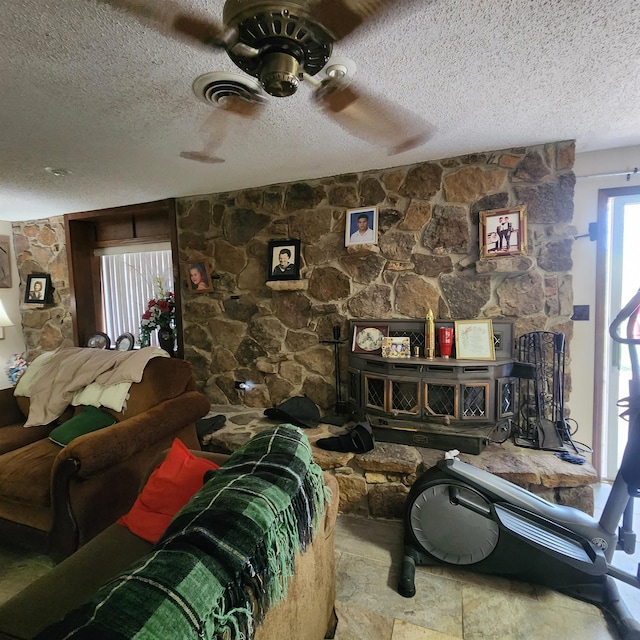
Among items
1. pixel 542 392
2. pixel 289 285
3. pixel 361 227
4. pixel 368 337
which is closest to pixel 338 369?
pixel 368 337

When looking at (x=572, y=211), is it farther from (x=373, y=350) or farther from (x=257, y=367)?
(x=257, y=367)

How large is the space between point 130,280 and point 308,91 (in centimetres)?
307

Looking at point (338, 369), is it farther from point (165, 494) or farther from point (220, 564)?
point (220, 564)

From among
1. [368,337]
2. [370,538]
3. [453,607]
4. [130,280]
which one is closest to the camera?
[453,607]

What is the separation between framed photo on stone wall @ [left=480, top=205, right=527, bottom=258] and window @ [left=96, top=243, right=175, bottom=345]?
2.91m

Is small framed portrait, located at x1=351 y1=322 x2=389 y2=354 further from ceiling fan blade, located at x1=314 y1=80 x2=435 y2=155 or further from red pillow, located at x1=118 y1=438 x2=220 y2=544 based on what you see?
red pillow, located at x1=118 y1=438 x2=220 y2=544

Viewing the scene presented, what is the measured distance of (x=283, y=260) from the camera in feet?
9.43

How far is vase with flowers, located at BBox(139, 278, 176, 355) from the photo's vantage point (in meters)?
3.38

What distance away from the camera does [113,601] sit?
1.97 ft

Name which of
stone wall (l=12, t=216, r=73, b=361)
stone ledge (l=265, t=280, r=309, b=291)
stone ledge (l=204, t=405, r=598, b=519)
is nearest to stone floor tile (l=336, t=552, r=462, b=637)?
stone ledge (l=204, t=405, r=598, b=519)

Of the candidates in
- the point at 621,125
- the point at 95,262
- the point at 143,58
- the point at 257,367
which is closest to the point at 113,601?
the point at 143,58

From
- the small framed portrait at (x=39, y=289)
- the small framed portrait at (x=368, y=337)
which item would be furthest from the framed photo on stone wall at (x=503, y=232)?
the small framed portrait at (x=39, y=289)

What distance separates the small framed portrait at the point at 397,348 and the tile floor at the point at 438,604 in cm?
113

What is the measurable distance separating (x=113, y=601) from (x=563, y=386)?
2547 mm
